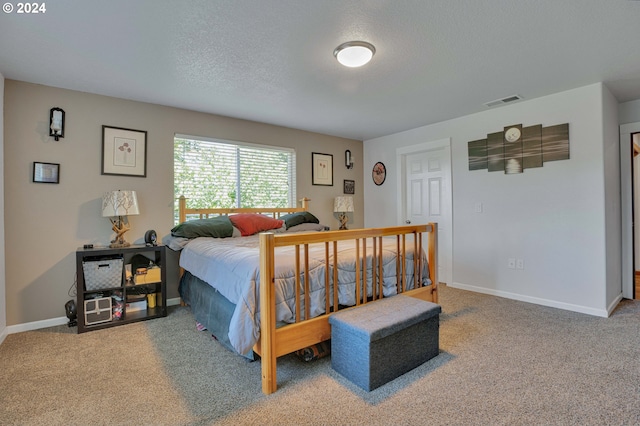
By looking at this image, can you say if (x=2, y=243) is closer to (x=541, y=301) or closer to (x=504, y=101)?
(x=504, y=101)

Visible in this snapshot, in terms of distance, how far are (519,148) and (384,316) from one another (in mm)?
2773

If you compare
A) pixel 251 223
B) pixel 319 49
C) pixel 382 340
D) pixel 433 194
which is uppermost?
pixel 319 49

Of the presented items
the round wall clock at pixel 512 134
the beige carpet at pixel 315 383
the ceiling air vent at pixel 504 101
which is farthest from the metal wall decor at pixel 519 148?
the beige carpet at pixel 315 383

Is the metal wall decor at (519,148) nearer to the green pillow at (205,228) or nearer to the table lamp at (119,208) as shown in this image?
the green pillow at (205,228)

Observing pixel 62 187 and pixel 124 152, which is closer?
pixel 62 187

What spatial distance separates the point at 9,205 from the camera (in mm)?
2666

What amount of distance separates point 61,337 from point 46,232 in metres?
0.97

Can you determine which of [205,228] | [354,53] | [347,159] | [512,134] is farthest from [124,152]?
[512,134]

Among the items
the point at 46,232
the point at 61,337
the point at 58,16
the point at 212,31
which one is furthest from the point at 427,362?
the point at 46,232

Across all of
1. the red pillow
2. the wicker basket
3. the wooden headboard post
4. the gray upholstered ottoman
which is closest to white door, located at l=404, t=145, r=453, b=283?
the red pillow

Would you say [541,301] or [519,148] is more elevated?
[519,148]

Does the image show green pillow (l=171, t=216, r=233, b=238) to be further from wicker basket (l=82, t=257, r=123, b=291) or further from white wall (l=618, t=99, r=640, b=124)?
white wall (l=618, t=99, r=640, b=124)

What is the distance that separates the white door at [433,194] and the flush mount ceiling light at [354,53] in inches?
93.2

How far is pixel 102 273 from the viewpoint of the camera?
2.76 meters
